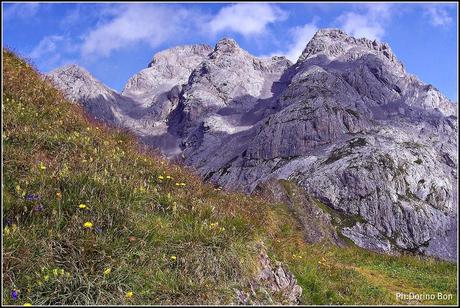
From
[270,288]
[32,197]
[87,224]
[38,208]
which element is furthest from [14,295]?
[270,288]

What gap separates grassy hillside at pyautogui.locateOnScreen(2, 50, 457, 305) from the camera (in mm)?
8281

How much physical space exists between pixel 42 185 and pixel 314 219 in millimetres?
22814

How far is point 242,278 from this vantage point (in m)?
9.36

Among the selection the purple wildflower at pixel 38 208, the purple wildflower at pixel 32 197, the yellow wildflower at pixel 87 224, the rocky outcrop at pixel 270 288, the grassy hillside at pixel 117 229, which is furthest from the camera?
the purple wildflower at pixel 32 197

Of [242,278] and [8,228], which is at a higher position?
[8,228]

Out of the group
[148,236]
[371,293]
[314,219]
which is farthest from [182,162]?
[314,219]

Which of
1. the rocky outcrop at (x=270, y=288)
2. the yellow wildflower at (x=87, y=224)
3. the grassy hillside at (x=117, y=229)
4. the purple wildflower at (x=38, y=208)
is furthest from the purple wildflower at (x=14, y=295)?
the rocky outcrop at (x=270, y=288)

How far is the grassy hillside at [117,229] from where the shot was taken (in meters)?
8.28

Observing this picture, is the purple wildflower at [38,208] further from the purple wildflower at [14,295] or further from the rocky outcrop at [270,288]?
the rocky outcrop at [270,288]

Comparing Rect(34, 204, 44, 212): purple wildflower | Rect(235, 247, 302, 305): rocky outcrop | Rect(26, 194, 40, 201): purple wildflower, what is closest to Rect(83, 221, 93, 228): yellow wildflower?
Rect(34, 204, 44, 212): purple wildflower

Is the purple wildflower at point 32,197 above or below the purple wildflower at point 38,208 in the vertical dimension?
above

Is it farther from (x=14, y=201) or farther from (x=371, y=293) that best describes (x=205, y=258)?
(x=371, y=293)

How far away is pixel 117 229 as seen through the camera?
9.48m

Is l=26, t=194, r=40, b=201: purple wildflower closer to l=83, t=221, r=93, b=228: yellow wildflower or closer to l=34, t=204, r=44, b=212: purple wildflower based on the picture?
l=34, t=204, r=44, b=212: purple wildflower
